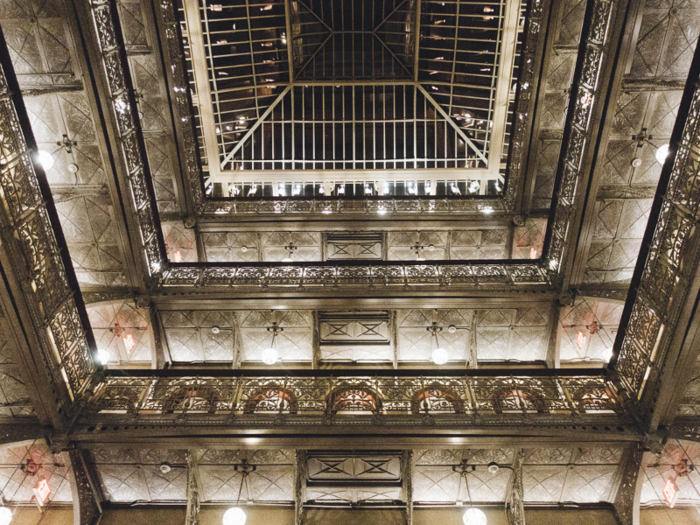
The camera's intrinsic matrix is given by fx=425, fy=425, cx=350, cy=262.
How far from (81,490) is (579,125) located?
514 inches

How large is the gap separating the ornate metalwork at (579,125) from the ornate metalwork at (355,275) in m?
0.92

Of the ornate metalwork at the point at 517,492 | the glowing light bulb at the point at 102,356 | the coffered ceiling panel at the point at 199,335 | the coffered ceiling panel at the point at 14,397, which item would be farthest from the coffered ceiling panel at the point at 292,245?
the ornate metalwork at the point at 517,492

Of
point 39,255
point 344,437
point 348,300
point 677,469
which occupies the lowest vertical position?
point 677,469

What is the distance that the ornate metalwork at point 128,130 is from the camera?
8.76 m

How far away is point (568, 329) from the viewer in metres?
11.3

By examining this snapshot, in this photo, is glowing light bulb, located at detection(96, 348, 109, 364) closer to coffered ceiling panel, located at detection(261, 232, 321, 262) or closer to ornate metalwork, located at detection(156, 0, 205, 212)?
ornate metalwork, located at detection(156, 0, 205, 212)

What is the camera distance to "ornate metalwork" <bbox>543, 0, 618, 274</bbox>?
28.7 ft

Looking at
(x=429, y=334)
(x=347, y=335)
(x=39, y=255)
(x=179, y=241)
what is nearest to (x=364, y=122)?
(x=179, y=241)

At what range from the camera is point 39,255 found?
7461 mm

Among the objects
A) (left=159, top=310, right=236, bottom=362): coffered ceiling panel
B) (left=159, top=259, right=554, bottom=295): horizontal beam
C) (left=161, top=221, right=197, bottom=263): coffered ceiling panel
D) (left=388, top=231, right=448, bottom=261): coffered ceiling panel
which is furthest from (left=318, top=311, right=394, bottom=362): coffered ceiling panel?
(left=161, top=221, right=197, bottom=263): coffered ceiling panel

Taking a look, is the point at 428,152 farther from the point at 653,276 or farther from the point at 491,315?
the point at 653,276

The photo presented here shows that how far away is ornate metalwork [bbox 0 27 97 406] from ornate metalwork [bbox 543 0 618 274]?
10.8 m

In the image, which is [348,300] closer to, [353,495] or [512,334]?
[353,495]

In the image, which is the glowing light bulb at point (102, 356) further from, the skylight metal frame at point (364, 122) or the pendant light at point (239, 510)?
the skylight metal frame at point (364, 122)
